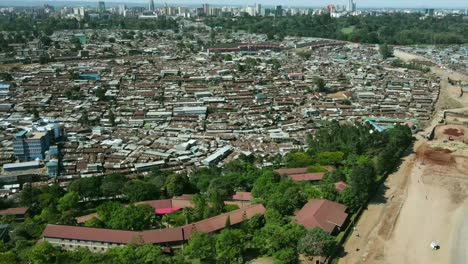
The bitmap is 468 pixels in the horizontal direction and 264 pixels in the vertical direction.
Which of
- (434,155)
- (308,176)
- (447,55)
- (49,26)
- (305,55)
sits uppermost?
(49,26)

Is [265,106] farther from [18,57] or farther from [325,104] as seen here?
[18,57]

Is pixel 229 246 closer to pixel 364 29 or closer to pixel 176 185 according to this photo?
pixel 176 185

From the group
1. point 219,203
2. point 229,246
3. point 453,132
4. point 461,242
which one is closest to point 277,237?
point 229,246

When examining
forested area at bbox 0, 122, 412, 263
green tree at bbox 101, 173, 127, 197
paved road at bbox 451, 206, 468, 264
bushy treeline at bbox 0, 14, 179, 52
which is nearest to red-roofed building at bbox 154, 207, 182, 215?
forested area at bbox 0, 122, 412, 263

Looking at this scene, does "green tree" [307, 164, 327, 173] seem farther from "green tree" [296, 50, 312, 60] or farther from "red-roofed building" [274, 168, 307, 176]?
"green tree" [296, 50, 312, 60]

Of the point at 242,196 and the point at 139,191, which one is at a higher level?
the point at 139,191

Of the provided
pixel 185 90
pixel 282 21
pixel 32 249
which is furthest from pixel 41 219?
pixel 282 21
